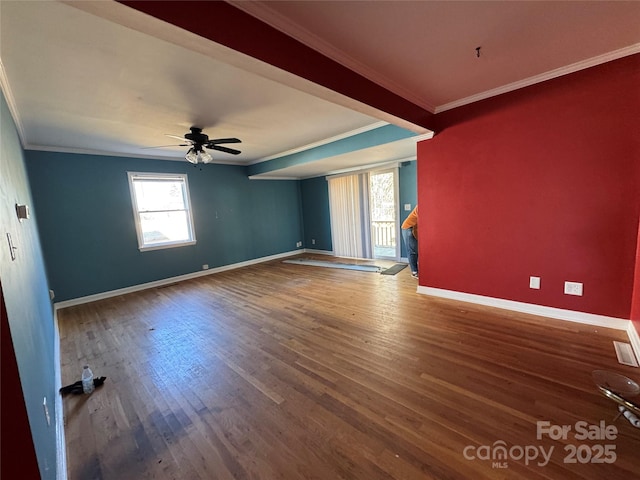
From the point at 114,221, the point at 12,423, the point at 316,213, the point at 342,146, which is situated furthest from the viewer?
the point at 316,213

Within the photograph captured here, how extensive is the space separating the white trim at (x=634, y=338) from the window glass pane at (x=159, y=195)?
Answer: 645 cm

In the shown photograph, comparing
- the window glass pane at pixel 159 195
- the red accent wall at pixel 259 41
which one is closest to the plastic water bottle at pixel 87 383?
the red accent wall at pixel 259 41

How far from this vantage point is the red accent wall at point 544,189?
2.26m

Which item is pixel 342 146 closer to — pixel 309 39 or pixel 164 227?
pixel 309 39

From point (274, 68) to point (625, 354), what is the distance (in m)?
3.37

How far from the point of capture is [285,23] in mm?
1557

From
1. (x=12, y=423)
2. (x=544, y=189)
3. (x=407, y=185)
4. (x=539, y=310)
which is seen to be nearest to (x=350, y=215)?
(x=407, y=185)

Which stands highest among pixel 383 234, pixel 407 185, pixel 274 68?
pixel 274 68

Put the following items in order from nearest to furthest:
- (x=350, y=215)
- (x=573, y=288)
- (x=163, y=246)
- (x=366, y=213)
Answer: (x=573, y=288) → (x=163, y=246) → (x=366, y=213) → (x=350, y=215)

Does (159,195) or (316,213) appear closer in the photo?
(159,195)

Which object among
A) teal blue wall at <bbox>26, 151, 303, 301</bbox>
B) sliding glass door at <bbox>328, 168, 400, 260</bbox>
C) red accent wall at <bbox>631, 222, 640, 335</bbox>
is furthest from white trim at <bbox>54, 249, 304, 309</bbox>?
red accent wall at <bbox>631, 222, 640, 335</bbox>

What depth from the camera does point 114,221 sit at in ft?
14.8

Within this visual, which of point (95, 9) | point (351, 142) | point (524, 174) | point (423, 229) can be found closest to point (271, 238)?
point (351, 142)

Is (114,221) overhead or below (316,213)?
overhead
